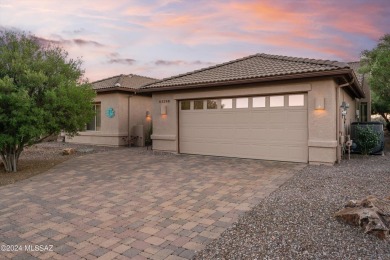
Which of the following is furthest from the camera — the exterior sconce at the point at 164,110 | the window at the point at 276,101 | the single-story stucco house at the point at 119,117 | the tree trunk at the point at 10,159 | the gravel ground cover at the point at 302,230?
the single-story stucco house at the point at 119,117

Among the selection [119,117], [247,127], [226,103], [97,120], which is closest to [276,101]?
[247,127]

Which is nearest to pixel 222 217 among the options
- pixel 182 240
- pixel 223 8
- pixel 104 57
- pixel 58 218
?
pixel 182 240

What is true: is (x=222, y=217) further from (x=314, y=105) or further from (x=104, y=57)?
(x=104, y=57)

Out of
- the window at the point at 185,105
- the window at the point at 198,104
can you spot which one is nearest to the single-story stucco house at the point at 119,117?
the window at the point at 185,105

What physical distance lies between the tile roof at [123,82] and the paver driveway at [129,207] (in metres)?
7.59

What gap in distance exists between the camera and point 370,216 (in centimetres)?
368

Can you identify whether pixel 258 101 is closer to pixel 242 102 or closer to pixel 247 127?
pixel 242 102

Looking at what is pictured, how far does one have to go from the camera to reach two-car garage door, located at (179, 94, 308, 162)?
938 cm


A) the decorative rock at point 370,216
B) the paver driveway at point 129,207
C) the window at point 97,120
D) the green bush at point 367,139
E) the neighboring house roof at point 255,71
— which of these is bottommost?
the paver driveway at point 129,207

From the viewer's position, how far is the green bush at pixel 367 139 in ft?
35.5

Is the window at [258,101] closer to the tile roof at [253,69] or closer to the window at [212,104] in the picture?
the tile roof at [253,69]

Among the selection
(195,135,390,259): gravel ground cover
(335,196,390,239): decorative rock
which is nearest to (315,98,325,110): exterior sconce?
(195,135,390,259): gravel ground cover

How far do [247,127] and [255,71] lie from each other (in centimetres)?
214

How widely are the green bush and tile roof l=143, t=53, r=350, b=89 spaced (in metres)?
3.76
